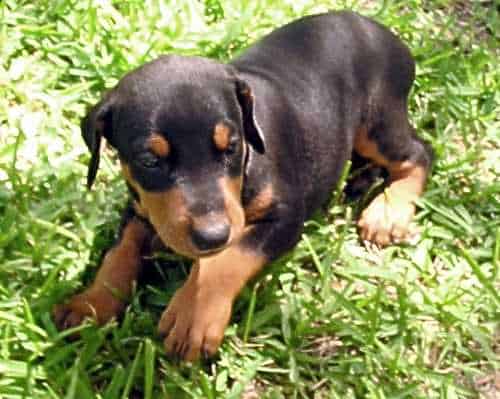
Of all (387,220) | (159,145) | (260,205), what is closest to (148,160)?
(159,145)

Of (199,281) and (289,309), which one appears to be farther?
(289,309)

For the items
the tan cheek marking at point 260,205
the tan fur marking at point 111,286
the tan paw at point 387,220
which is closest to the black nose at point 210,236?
the tan cheek marking at point 260,205

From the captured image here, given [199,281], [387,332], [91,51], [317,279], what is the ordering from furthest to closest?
[91,51], [317,279], [387,332], [199,281]

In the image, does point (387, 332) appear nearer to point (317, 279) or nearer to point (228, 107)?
point (317, 279)

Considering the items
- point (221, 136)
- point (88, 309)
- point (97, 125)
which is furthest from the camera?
point (88, 309)

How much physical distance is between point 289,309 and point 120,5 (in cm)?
248

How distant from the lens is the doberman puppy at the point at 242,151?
3340 mm

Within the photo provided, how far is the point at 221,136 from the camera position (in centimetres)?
335

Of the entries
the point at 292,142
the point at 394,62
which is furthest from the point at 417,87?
the point at 292,142

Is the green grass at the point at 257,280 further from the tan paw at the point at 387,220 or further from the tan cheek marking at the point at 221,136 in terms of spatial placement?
the tan cheek marking at the point at 221,136

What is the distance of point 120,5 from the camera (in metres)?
5.51

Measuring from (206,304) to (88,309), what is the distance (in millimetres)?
531

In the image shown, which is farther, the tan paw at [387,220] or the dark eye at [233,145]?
the tan paw at [387,220]

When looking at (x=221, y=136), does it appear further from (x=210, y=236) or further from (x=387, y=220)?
(x=387, y=220)
